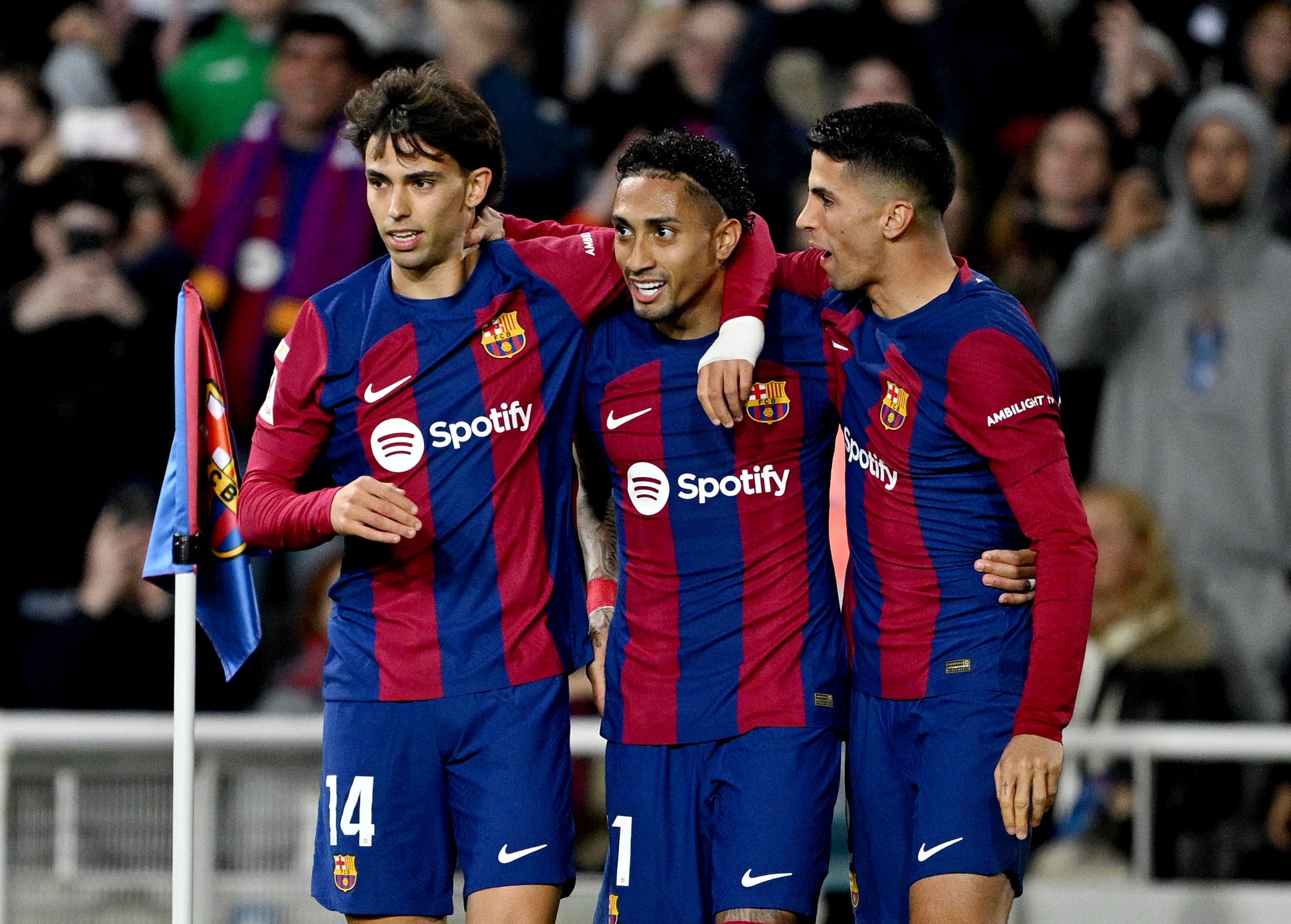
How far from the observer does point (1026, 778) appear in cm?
370

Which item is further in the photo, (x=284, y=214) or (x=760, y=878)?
(x=284, y=214)

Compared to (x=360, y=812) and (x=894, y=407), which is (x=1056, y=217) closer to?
(x=894, y=407)

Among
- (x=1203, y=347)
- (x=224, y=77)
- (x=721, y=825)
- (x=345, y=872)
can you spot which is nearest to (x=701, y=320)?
(x=721, y=825)

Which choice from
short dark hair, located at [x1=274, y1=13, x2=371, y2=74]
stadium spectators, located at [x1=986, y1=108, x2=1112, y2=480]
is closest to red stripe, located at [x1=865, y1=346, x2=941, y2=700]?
stadium spectators, located at [x1=986, y1=108, x2=1112, y2=480]

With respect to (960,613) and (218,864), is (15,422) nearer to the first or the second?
(218,864)

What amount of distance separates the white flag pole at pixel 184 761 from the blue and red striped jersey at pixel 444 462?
0.32 meters

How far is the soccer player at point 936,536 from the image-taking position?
12.4 ft

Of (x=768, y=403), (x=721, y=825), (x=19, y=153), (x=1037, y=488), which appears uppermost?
(x=19, y=153)

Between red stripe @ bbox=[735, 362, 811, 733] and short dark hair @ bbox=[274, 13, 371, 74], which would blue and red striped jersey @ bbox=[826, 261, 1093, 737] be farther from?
short dark hair @ bbox=[274, 13, 371, 74]

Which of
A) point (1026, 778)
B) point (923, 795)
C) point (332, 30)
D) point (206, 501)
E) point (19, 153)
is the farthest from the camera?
point (19, 153)

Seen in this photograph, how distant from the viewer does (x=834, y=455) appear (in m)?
4.53

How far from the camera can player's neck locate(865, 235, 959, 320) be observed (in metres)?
4.04

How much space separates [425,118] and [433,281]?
377mm

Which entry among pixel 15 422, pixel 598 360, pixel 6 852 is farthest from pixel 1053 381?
pixel 15 422
